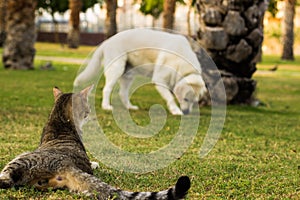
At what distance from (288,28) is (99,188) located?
28248mm

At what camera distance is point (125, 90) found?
10148 millimetres

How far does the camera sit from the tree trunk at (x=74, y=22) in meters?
37.2

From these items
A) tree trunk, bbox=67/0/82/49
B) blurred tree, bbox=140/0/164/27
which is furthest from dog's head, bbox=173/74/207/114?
blurred tree, bbox=140/0/164/27

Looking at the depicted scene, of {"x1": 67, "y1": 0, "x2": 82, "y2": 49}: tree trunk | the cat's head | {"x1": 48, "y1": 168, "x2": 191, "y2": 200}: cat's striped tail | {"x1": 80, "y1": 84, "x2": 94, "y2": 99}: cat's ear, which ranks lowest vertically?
{"x1": 67, "y1": 0, "x2": 82, "y2": 49}: tree trunk

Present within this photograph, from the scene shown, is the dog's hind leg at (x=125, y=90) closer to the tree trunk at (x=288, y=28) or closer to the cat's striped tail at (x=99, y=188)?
the cat's striped tail at (x=99, y=188)

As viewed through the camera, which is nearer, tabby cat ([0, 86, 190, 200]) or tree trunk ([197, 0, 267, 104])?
tabby cat ([0, 86, 190, 200])

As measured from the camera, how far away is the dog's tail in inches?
366

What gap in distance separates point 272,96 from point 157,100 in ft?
11.0

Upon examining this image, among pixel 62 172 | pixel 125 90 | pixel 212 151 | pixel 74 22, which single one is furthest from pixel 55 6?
pixel 62 172

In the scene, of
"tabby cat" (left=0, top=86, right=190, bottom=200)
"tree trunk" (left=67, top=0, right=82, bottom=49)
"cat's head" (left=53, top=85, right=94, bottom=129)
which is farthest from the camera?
"tree trunk" (left=67, top=0, right=82, bottom=49)

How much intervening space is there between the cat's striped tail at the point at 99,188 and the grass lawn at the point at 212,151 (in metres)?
0.07

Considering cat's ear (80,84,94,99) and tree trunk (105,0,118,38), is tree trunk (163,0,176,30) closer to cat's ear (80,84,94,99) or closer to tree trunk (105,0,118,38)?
tree trunk (105,0,118,38)

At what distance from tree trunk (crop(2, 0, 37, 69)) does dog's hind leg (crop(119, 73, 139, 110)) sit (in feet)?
27.0

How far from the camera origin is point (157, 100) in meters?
11.7
